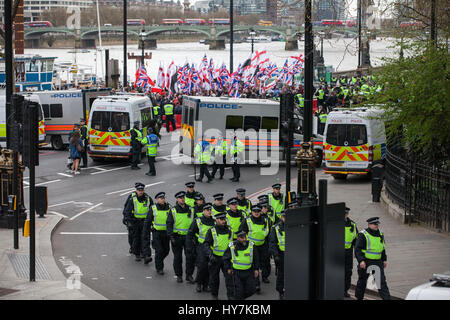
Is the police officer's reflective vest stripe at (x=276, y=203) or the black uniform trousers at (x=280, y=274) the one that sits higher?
the police officer's reflective vest stripe at (x=276, y=203)

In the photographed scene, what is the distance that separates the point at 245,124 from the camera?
28.0 metres

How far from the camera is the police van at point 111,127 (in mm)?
28000

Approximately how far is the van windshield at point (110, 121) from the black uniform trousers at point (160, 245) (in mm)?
13919

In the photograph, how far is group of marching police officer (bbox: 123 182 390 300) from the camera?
12.1 metres

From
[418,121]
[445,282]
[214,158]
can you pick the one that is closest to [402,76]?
[418,121]

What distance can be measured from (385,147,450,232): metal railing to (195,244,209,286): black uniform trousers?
612 centimetres

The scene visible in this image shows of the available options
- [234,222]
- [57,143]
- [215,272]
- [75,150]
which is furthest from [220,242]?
[57,143]

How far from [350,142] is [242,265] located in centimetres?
1319

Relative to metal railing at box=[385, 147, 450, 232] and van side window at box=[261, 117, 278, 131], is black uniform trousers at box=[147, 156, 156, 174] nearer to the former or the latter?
van side window at box=[261, 117, 278, 131]

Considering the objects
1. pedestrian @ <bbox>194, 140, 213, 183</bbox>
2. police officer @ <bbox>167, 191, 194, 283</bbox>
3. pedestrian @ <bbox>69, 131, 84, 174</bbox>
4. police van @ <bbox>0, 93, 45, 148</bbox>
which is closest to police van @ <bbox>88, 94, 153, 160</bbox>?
pedestrian @ <bbox>69, 131, 84, 174</bbox>

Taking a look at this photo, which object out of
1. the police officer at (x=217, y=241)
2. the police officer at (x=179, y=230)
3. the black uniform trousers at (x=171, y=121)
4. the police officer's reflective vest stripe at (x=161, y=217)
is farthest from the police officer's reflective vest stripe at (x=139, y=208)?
the black uniform trousers at (x=171, y=121)

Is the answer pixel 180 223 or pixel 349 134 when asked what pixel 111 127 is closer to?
pixel 349 134

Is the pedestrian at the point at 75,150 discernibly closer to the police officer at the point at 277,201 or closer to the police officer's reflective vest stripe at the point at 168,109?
the police officer's reflective vest stripe at the point at 168,109
